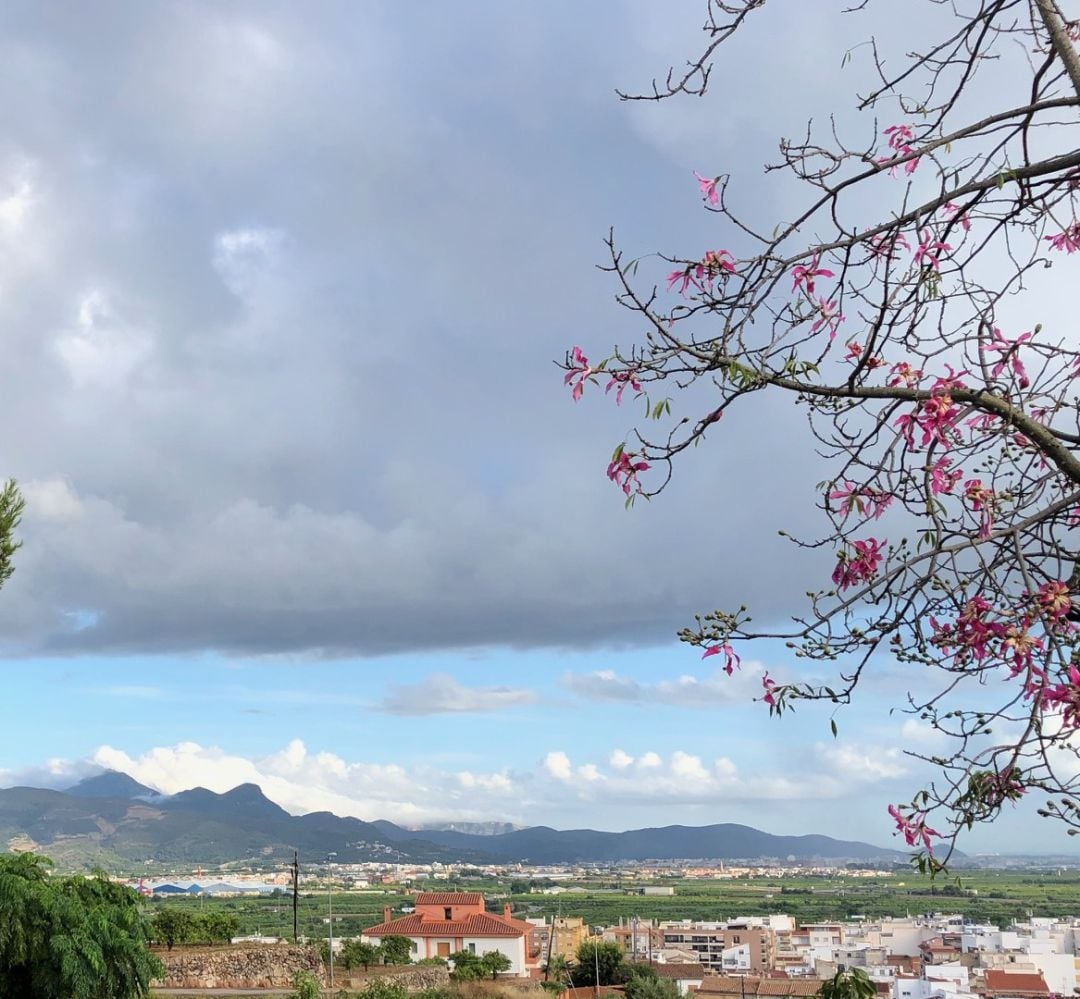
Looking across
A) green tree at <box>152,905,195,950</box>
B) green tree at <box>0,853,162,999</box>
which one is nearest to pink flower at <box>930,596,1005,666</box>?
green tree at <box>0,853,162,999</box>

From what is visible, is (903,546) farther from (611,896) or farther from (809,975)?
(611,896)

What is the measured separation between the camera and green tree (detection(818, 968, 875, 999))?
5.34m

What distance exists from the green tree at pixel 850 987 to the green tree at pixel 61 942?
675cm

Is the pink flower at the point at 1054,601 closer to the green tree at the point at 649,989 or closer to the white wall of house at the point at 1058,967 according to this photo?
the green tree at the point at 649,989

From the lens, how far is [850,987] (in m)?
5.46

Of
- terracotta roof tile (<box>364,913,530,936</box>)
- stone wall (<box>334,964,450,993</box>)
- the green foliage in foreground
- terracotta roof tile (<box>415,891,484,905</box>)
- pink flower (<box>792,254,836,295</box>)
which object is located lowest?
terracotta roof tile (<box>364,913,530,936</box>)

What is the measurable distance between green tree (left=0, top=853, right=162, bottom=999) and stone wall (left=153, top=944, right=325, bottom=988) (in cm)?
1031

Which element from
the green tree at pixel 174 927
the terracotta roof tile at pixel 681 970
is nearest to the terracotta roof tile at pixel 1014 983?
the terracotta roof tile at pixel 681 970

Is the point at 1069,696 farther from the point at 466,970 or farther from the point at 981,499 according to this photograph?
the point at 466,970

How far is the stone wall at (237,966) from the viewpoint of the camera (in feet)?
66.4

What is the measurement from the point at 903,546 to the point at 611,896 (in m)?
110

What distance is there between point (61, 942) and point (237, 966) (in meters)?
12.2

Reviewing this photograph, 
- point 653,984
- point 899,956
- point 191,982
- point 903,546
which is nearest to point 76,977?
point 903,546

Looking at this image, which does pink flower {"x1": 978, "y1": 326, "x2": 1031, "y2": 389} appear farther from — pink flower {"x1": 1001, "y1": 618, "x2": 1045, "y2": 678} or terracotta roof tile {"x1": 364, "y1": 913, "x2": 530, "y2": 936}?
terracotta roof tile {"x1": 364, "y1": 913, "x2": 530, "y2": 936}
